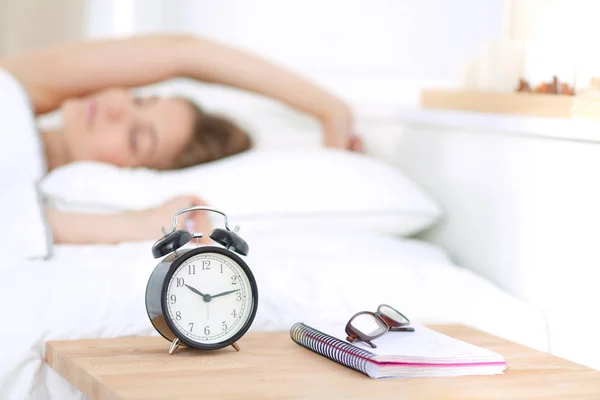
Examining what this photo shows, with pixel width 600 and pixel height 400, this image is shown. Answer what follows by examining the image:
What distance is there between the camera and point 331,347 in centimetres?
105

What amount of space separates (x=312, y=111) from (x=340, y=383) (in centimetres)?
128

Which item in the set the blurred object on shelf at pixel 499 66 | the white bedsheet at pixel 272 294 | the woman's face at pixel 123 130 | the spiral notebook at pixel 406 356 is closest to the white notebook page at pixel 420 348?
the spiral notebook at pixel 406 356

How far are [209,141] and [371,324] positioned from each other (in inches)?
45.3

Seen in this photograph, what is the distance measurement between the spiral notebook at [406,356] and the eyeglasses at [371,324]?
0.01 meters

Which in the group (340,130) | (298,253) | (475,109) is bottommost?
(298,253)

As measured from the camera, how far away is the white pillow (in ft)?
5.69

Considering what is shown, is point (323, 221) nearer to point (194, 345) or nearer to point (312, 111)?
point (312, 111)

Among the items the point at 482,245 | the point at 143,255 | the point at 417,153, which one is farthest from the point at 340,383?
the point at 417,153

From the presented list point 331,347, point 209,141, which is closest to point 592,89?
point 331,347

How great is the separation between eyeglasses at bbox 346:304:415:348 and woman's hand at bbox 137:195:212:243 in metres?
0.57

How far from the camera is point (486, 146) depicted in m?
1.67

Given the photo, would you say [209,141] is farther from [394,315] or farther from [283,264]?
[394,315]

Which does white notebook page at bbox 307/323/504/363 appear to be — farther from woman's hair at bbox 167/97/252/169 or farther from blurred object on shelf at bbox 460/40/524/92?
woman's hair at bbox 167/97/252/169

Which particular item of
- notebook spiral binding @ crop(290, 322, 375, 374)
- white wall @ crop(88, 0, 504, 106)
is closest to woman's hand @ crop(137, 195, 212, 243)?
notebook spiral binding @ crop(290, 322, 375, 374)
